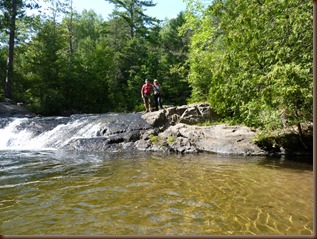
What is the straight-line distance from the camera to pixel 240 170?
7.57 metres

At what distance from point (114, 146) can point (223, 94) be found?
4.88m

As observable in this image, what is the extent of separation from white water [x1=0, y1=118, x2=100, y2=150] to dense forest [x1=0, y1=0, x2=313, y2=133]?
510 centimetres

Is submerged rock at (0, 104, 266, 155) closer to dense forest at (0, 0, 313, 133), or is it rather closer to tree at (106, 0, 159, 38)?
dense forest at (0, 0, 313, 133)

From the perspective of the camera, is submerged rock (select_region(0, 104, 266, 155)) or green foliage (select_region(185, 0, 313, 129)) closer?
green foliage (select_region(185, 0, 313, 129))

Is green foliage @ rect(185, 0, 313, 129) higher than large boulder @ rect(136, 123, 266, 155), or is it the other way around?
green foliage @ rect(185, 0, 313, 129)

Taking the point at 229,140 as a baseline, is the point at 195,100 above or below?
above

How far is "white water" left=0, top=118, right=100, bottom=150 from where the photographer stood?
12938mm

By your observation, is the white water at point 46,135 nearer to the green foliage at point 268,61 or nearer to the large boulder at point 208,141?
the large boulder at point 208,141

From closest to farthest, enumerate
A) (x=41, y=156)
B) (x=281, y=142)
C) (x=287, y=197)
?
(x=287, y=197) → (x=41, y=156) → (x=281, y=142)

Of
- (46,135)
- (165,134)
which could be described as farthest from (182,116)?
(46,135)

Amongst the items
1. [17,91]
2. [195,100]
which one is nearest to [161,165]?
[195,100]

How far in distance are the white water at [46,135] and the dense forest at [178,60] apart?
16.7 feet

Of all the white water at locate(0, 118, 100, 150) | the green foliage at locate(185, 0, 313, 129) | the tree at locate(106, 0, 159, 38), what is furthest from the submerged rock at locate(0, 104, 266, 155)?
the tree at locate(106, 0, 159, 38)

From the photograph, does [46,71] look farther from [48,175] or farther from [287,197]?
[287,197]
